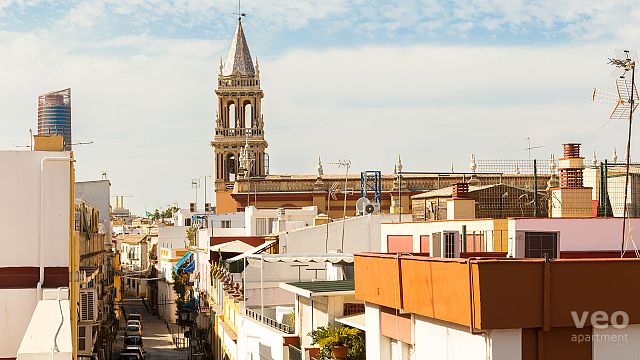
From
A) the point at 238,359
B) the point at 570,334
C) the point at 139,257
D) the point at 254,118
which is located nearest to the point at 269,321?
the point at 238,359

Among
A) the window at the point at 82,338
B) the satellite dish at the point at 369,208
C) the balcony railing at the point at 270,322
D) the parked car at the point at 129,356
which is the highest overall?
the satellite dish at the point at 369,208

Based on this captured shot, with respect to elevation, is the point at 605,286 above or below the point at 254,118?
below

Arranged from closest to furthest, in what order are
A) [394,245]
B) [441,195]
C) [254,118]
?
[394,245] → [441,195] → [254,118]

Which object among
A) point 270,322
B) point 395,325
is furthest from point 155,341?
point 395,325

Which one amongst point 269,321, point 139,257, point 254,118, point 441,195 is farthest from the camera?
point 139,257

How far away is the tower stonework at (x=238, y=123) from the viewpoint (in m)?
94.1

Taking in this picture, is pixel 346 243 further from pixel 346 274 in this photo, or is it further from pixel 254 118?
pixel 254 118

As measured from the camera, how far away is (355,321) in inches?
853

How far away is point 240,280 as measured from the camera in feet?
129

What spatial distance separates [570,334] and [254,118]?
8348cm

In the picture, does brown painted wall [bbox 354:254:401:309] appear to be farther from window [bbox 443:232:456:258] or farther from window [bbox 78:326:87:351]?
window [bbox 78:326:87:351]

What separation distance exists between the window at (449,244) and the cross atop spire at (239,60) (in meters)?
A: 81.1

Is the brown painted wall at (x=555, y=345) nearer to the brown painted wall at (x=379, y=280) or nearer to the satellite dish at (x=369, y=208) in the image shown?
the brown painted wall at (x=379, y=280)

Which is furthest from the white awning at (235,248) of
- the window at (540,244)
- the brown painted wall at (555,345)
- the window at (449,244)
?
the brown painted wall at (555,345)
